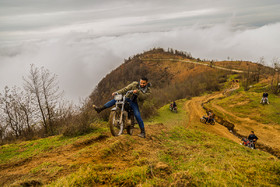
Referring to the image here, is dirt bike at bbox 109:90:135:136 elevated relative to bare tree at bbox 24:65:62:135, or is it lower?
lower

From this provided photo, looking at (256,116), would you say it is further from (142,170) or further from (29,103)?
(29,103)

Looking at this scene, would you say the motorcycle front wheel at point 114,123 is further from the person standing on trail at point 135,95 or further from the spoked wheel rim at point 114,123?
the person standing on trail at point 135,95

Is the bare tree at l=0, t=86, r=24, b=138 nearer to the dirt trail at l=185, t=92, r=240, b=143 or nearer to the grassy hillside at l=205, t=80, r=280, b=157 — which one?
the dirt trail at l=185, t=92, r=240, b=143

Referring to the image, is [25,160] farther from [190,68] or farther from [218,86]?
[190,68]

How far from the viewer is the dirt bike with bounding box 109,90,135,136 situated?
6.59 m

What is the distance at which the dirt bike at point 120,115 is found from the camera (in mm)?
6586

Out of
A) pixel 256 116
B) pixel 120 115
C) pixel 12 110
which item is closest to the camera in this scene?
pixel 120 115

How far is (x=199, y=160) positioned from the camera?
486cm

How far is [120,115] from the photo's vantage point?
683 centimetres

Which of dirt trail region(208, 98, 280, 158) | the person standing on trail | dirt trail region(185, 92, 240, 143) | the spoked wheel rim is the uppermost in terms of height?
the person standing on trail

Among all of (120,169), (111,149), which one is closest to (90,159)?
(111,149)

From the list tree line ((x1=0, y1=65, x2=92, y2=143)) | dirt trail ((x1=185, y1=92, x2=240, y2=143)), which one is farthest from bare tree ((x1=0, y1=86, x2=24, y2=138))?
dirt trail ((x1=185, y1=92, x2=240, y2=143))

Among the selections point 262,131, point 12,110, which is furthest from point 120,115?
point 262,131

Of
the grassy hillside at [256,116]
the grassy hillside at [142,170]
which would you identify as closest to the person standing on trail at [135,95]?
the grassy hillside at [142,170]
